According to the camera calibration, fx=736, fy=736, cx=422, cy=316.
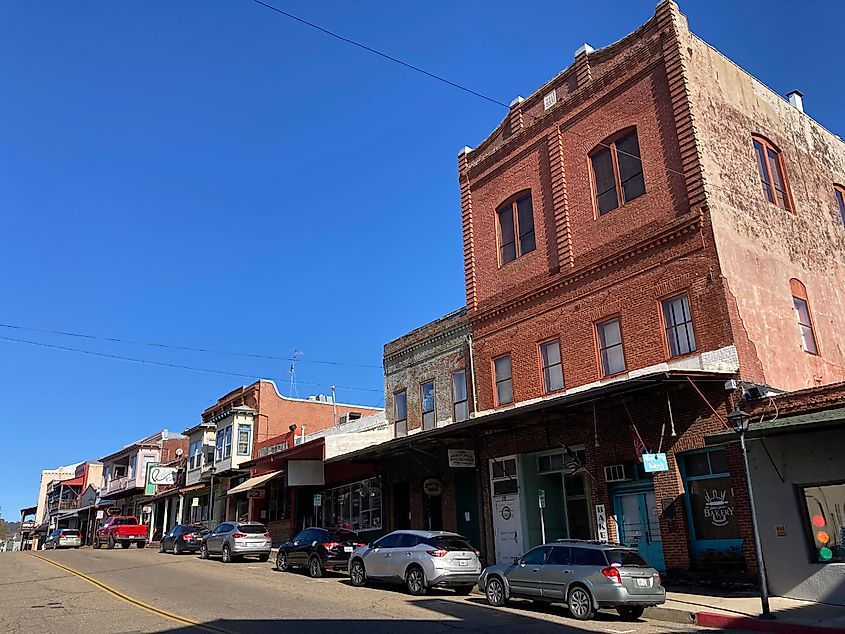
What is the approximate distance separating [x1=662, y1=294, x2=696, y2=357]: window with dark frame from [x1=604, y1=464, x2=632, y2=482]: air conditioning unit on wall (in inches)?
128

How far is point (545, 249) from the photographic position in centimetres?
2377

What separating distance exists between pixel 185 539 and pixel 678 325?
25607mm

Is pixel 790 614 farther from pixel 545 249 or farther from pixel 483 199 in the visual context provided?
pixel 483 199

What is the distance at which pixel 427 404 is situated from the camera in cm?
2845

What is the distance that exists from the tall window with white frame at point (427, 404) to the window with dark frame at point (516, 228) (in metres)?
5.99

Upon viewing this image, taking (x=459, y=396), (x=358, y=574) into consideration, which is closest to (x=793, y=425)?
(x=358, y=574)

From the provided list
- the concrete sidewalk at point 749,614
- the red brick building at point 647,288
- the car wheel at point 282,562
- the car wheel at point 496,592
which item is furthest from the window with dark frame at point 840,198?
the car wheel at point 282,562

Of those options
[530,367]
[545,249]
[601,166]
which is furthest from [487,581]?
[601,166]

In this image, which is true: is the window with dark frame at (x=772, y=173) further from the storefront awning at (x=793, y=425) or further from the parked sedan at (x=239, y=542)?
the parked sedan at (x=239, y=542)

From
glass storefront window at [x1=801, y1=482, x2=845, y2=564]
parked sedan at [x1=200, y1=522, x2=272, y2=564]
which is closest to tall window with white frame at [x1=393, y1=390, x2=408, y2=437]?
parked sedan at [x1=200, y1=522, x2=272, y2=564]

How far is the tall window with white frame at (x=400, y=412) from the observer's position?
29.5 m

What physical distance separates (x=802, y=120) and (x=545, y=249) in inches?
391

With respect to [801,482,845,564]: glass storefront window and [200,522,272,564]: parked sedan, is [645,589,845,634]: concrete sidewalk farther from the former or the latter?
[200,522,272,564]: parked sedan

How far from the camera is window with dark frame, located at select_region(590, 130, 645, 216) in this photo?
2131 centimetres
